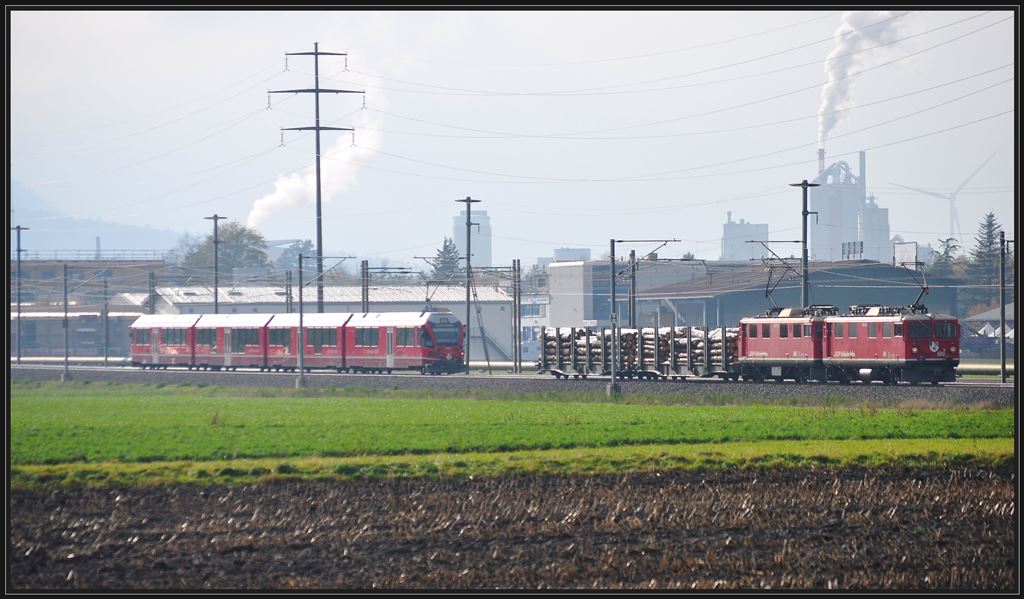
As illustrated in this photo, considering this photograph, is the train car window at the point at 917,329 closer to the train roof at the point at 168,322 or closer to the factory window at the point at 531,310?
the train roof at the point at 168,322

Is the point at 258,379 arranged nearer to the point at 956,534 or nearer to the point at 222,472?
the point at 222,472

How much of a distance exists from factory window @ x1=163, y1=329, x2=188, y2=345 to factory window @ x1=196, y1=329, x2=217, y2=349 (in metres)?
1.38

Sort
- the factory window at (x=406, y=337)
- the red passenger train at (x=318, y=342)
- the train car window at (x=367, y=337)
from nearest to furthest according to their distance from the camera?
the factory window at (x=406, y=337), the red passenger train at (x=318, y=342), the train car window at (x=367, y=337)

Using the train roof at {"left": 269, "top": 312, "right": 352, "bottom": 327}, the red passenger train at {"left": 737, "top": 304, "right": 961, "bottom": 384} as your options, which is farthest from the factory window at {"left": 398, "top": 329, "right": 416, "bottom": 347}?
the red passenger train at {"left": 737, "top": 304, "right": 961, "bottom": 384}

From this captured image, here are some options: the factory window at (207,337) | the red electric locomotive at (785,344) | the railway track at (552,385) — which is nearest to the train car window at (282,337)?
the railway track at (552,385)

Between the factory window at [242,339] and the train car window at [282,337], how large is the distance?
145 centimetres

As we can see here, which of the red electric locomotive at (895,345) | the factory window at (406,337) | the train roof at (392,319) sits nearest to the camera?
the red electric locomotive at (895,345)

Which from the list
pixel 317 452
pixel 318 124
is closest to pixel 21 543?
pixel 317 452

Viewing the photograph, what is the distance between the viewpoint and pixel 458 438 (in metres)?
38.4

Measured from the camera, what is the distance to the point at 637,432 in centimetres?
4038

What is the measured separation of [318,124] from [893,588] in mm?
77001

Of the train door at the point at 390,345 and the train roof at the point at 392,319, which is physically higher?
the train roof at the point at 392,319

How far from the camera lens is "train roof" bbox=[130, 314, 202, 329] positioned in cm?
8600

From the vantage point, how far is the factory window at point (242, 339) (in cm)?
8056
